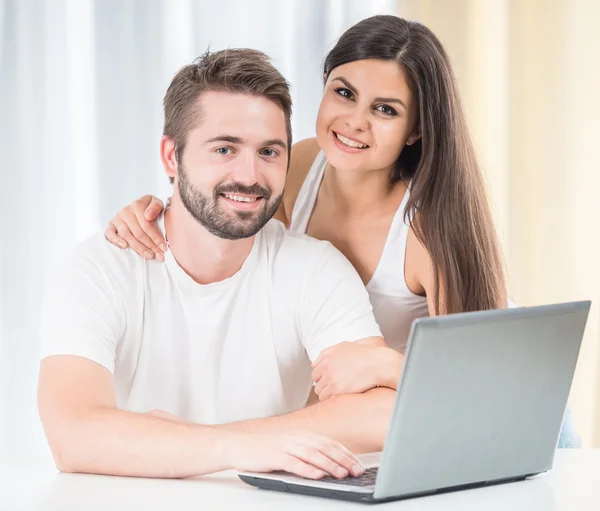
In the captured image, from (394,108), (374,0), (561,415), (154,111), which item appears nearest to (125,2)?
(154,111)

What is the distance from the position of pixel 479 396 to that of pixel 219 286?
822 mm

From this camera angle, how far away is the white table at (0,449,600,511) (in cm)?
98

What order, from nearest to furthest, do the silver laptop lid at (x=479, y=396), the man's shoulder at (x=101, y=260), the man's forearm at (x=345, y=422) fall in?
the silver laptop lid at (x=479, y=396) < the man's forearm at (x=345, y=422) < the man's shoulder at (x=101, y=260)

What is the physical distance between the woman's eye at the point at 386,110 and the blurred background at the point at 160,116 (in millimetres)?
1118

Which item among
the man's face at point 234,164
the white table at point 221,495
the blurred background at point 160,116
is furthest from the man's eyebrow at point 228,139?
the blurred background at point 160,116

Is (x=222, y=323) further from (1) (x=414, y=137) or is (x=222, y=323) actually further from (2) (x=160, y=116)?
(2) (x=160, y=116)

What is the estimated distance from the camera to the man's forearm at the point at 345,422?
4.55 feet

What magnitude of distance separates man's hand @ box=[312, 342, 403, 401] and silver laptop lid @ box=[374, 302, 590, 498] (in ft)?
1.36

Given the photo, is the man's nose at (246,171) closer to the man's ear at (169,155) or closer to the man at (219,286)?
the man at (219,286)

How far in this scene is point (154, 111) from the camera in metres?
3.02

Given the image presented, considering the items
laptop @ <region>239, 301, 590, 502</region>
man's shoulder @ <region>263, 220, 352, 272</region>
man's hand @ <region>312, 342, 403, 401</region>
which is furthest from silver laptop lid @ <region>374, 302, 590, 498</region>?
man's shoulder @ <region>263, 220, 352, 272</region>

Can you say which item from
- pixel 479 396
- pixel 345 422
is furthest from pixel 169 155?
pixel 479 396

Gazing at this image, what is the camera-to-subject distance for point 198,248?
1.74 meters

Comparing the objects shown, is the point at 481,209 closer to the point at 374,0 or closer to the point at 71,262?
the point at 71,262
